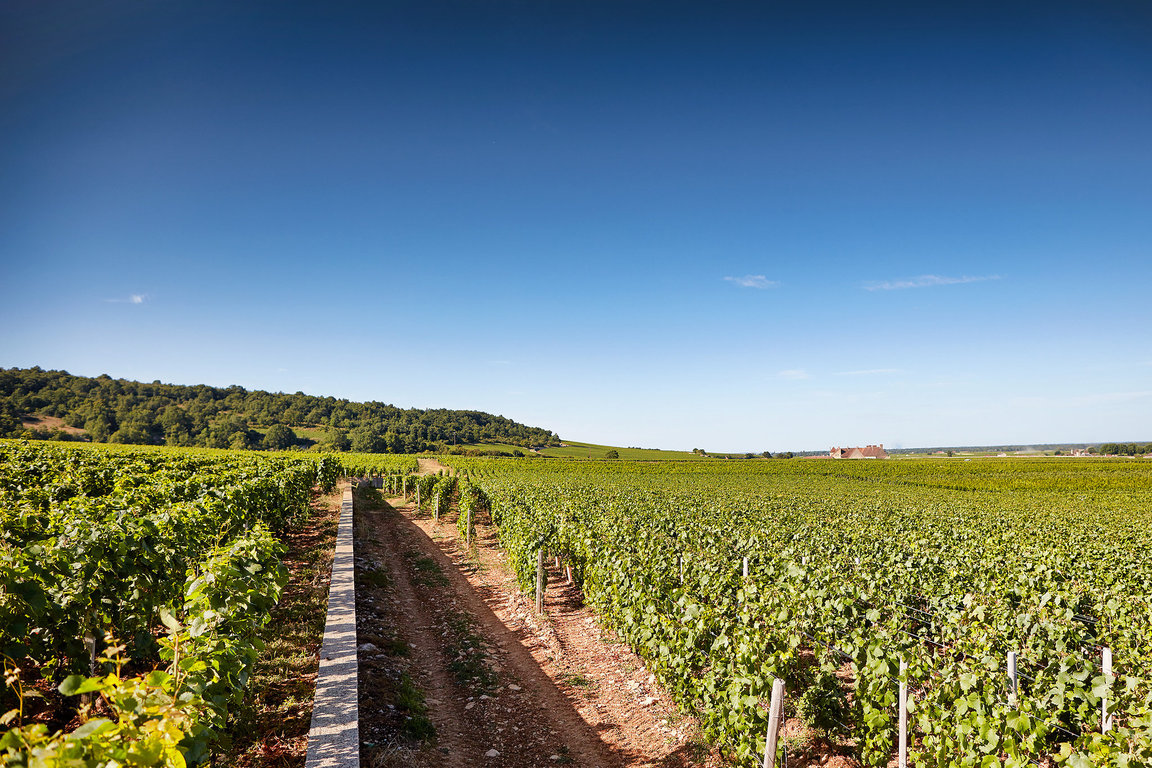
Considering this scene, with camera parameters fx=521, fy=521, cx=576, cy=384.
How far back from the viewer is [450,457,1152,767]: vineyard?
4.63 m

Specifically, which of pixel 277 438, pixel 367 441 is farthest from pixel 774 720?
pixel 367 441

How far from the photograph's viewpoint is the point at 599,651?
865 centimetres

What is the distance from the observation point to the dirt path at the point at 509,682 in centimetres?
580

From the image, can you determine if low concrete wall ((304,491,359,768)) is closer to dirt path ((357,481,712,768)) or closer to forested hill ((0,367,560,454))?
dirt path ((357,481,712,768))

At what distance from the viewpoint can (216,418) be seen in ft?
302

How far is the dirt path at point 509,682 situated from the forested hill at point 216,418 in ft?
249

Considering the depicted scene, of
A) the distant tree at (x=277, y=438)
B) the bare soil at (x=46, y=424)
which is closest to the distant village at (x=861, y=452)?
the distant tree at (x=277, y=438)

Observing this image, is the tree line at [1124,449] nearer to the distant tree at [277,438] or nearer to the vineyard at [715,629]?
the vineyard at [715,629]

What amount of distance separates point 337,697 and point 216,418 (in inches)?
4179

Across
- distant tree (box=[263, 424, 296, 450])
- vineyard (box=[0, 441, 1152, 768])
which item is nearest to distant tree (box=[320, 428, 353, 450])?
A: distant tree (box=[263, 424, 296, 450])

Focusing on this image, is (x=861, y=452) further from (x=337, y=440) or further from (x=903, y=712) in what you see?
(x=903, y=712)

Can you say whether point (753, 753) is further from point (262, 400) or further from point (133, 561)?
point (262, 400)

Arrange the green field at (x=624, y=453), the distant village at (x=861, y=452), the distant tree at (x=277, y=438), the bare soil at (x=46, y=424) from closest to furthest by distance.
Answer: the bare soil at (x=46, y=424) < the distant tree at (x=277, y=438) < the green field at (x=624, y=453) < the distant village at (x=861, y=452)

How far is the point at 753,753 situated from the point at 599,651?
3988 mm
